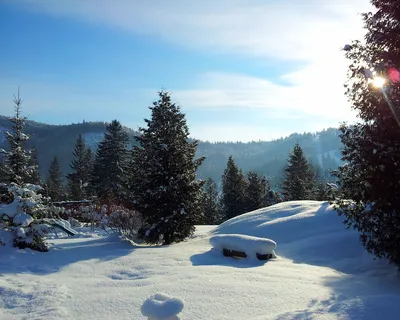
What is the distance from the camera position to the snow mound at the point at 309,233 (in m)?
11.0

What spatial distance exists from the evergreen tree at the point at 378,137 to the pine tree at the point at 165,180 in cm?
668

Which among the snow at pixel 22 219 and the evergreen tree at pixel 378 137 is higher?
the evergreen tree at pixel 378 137

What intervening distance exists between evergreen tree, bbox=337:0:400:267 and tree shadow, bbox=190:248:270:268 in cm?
297

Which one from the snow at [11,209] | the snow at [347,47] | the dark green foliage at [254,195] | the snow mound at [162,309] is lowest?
the dark green foliage at [254,195]

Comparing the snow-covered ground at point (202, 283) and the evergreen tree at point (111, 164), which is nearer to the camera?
the snow-covered ground at point (202, 283)

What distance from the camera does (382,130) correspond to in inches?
309

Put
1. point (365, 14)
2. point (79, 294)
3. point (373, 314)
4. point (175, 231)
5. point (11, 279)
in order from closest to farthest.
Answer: point (373, 314)
point (79, 294)
point (11, 279)
point (365, 14)
point (175, 231)

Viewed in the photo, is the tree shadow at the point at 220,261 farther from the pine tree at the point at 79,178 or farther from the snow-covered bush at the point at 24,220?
the pine tree at the point at 79,178

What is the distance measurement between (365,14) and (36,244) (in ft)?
34.6

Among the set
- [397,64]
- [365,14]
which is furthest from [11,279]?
[365,14]

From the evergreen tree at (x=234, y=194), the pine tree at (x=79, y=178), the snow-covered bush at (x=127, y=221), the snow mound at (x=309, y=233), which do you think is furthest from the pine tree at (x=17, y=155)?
the evergreen tree at (x=234, y=194)

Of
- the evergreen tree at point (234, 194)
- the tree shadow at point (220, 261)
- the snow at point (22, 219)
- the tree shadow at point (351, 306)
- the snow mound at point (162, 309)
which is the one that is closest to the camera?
the snow mound at point (162, 309)

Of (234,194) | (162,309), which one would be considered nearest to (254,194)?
(234,194)

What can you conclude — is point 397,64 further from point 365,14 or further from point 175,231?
point 175,231
